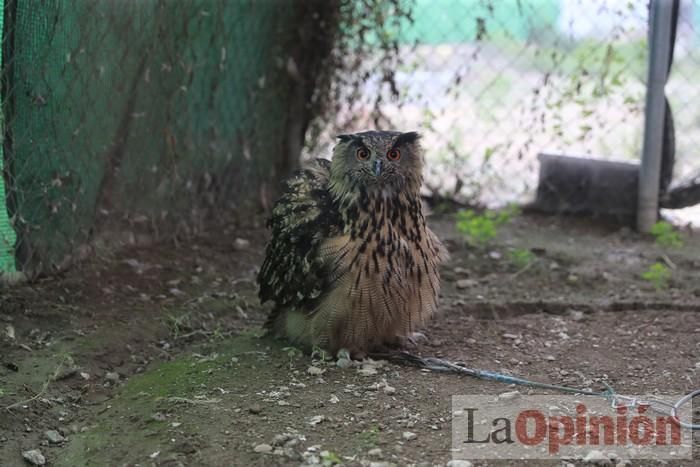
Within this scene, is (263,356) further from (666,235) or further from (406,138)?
(666,235)

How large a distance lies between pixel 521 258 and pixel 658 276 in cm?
95

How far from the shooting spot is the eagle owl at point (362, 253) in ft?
13.4

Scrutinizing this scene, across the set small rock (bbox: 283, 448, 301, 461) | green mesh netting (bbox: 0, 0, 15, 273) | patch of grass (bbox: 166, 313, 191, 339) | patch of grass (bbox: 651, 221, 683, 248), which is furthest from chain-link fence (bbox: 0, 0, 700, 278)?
small rock (bbox: 283, 448, 301, 461)

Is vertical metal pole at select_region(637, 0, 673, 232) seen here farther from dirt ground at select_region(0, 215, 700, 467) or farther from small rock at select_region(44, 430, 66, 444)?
small rock at select_region(44, 430, 66, 444)

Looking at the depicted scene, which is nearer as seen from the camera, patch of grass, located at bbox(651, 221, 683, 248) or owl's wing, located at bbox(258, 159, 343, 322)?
owl's wing, located at bbox(258, 159, 343, 322)

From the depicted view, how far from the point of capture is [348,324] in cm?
414

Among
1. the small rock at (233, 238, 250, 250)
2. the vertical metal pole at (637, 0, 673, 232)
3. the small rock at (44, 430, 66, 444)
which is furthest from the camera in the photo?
the small rock at (233, 238, 250, 250)

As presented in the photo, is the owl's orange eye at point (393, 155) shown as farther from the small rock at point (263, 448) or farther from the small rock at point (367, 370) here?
the small rock at point (263, 448)

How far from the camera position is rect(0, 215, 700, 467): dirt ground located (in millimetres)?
3363

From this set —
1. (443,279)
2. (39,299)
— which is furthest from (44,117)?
(443,279)

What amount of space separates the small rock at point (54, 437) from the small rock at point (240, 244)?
268 cm

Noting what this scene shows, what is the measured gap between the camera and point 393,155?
4.12m

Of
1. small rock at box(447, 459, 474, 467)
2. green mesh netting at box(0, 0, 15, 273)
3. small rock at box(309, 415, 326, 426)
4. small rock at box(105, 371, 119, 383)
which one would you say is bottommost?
small rock at box(105, 371, 119, 383)

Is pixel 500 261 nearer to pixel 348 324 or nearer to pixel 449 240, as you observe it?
pixel 449 240
